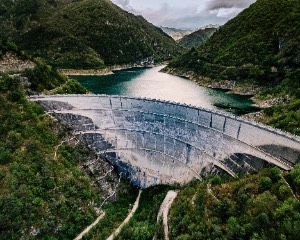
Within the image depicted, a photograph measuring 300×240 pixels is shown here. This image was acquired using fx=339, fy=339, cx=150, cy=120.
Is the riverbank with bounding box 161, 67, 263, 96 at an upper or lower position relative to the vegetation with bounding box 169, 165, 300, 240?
lower

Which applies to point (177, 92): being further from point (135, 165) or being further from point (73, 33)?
point (73, 33)

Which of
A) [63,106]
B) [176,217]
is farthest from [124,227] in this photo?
[63,106]

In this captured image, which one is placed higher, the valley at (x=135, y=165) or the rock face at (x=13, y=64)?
the rock face at (x=13, y=64)

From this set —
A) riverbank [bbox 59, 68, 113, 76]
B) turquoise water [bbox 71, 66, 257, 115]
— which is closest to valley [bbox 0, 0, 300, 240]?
turquoise water [bbox 71, 66, 257, 115]

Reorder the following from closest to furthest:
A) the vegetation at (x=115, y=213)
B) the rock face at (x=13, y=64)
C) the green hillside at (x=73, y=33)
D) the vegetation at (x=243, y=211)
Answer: the vegetation at (x=243, y=211)
the vegetation at (x=115, y=213)
the rock face at (x=13, y=64)
the green hillside at (x=73, y=33)

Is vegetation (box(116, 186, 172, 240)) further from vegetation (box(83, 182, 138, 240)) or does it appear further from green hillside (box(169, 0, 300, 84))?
green hillside (box(169, 0, 300, 84))

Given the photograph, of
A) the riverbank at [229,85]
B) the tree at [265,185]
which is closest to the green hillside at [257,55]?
the riverbank at [229,85]

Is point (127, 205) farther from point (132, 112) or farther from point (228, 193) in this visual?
point (228, 193)

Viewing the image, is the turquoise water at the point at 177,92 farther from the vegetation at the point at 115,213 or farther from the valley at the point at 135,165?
the vegetation at the point at 115,213
